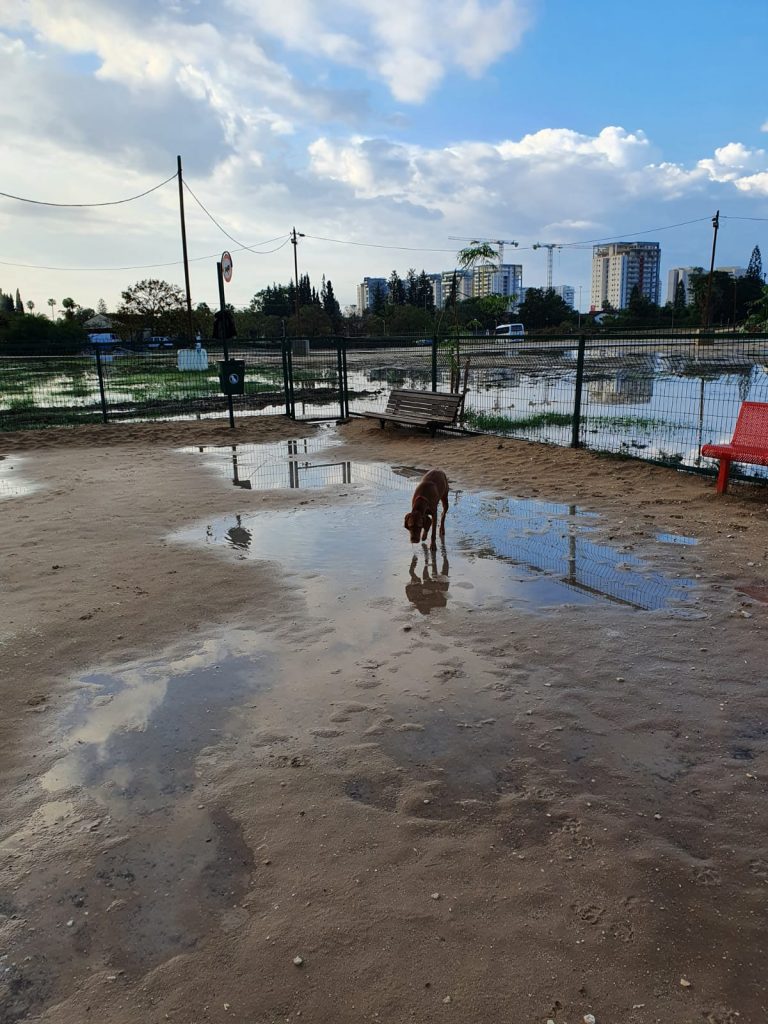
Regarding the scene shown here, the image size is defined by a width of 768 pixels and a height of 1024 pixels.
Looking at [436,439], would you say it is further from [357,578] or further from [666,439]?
[357,578]

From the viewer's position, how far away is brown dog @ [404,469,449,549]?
6293 millimetres

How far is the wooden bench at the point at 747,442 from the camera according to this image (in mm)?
7664

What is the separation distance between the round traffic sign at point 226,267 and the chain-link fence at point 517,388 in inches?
86.5

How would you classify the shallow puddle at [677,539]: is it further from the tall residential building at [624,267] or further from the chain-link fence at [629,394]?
the tall residential building at [624,267]

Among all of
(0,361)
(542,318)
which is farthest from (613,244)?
(0,361)

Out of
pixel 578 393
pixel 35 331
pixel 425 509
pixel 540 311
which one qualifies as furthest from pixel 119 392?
pixel 540 311

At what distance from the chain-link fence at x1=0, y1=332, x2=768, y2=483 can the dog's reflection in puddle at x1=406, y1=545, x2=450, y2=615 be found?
Result: 446cm

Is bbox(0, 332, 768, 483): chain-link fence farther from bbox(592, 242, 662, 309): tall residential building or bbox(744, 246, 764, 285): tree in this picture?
bbox(592, 242, 662, 309): tall residential building

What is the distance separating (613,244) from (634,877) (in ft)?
709

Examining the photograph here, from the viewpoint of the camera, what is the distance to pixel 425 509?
6324 millimetres

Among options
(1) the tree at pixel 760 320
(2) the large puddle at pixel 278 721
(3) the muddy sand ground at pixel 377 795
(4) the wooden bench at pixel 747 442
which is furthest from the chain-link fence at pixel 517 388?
(3) the muddy sand ground at pixel 377 795

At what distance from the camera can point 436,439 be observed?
13.1 m

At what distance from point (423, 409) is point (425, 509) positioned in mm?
7566

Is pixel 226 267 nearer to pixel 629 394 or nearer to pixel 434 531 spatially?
pixel 434 531
